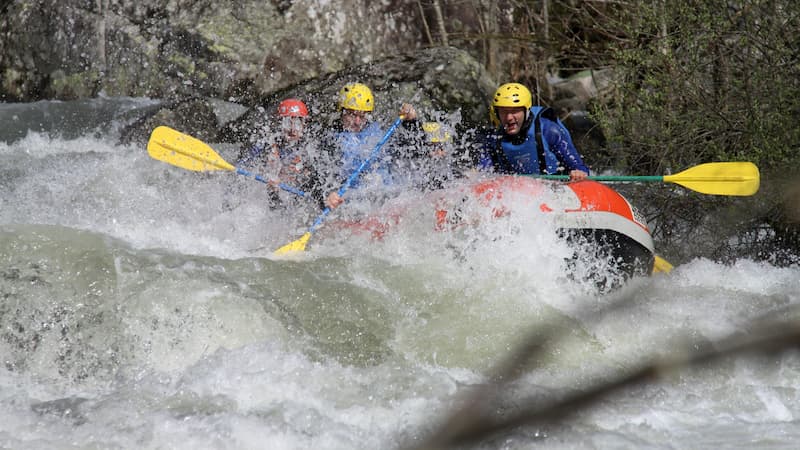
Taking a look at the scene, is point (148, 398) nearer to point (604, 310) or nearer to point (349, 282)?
point (349, 282)

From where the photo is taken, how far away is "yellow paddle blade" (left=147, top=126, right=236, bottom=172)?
5441 mm

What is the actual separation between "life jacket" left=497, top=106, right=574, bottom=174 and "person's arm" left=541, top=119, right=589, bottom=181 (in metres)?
0.02

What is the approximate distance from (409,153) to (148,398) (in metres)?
3.13

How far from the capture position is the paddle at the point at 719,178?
5.16 metres

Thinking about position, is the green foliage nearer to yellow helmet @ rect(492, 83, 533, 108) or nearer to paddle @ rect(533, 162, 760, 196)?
paddle @ rect(533, 162, 760, 196)

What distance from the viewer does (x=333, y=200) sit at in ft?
17.1

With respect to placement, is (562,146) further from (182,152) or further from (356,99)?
(182,152)

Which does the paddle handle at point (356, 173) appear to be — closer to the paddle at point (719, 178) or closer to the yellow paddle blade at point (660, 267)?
the paddle at point (719, 178)

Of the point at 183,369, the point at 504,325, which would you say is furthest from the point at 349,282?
the point at 183,369

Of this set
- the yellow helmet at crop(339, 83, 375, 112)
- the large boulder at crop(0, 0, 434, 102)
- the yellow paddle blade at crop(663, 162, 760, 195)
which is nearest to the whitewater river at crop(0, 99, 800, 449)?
the yellow paddle blade at crop(663, 162, 760, 195)

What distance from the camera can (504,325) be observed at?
3.94 metres

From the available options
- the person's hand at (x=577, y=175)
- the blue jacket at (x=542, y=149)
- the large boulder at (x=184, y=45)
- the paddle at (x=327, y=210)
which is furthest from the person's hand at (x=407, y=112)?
the large boulder at (x=184, y=45)

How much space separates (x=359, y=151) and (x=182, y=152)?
3.70 ft

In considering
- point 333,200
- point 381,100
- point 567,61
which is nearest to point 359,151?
point 333,200
